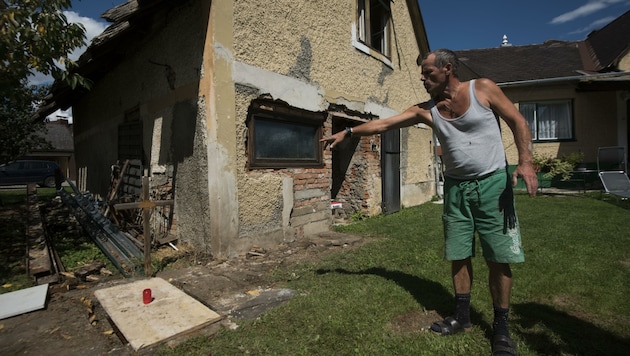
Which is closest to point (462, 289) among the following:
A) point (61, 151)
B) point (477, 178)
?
point (477, 178)

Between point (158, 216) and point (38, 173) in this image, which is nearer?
point (158, 216)

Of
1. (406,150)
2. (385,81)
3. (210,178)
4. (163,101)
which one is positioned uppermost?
(385,81)

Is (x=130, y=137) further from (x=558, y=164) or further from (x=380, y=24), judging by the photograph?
(x=558, y=164)

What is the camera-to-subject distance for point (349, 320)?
2434 millimetres

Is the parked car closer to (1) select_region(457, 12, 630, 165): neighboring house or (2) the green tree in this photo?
(2) the green tree

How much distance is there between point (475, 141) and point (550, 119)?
471 inches

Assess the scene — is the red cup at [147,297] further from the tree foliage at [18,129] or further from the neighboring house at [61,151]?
the neighboring house at [61,151]

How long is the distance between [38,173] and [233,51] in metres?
23.0

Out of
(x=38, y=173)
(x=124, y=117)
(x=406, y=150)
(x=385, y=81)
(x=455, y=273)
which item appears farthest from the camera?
(x=38, y=173)

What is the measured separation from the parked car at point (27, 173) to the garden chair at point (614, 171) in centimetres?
2418

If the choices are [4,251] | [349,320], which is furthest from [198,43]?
[4,251]

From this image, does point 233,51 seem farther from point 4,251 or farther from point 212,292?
point 4,251

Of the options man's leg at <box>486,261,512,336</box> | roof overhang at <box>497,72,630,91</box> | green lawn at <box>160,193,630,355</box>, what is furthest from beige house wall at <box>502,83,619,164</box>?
man's leg at <box>486,261,512,336</box>

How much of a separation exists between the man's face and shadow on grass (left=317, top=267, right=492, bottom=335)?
1671 millimetres
